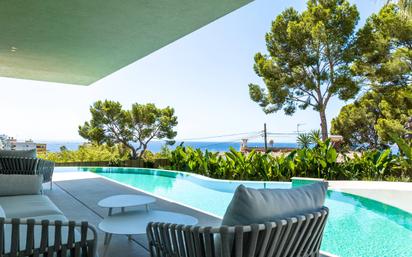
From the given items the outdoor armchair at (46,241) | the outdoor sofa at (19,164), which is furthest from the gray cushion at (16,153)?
the outdoor armchair at (46,241)

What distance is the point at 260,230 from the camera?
1.46m

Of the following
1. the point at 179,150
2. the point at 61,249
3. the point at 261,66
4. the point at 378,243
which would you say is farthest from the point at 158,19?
the point at 261,66

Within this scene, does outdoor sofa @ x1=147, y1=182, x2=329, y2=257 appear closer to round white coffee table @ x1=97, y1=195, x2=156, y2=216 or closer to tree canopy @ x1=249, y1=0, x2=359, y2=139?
round white coffee table @ x1=97, y1=195, x2=156, y2=216

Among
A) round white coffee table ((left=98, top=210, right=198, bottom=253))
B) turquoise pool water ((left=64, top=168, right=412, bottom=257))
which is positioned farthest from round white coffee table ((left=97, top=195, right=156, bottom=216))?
turquoise pool water ((left=64, top=168, right=412, bottom=257))

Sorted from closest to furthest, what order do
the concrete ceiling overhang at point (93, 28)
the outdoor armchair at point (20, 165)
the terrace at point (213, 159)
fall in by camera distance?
the terrace at point (213, 159) → the concrete ceiling overhang at point (93, 28) → the outdoor armchair at point (20, 165)

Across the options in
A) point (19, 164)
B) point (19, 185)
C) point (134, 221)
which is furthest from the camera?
point (19, 164)

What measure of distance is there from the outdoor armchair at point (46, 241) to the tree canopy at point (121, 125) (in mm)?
15520

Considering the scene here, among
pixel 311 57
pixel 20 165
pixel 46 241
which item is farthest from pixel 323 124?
pixel 46 241

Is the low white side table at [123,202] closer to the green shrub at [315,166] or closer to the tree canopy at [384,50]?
the green shrub at [315,166]

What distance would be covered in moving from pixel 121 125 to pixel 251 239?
1670cm

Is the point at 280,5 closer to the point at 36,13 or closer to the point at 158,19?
the point at 158,19

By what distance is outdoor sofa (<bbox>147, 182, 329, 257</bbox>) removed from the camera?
4.80 ft

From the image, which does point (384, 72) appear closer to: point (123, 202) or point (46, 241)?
point (123, 202)

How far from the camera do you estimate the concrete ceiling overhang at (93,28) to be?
4480mm
